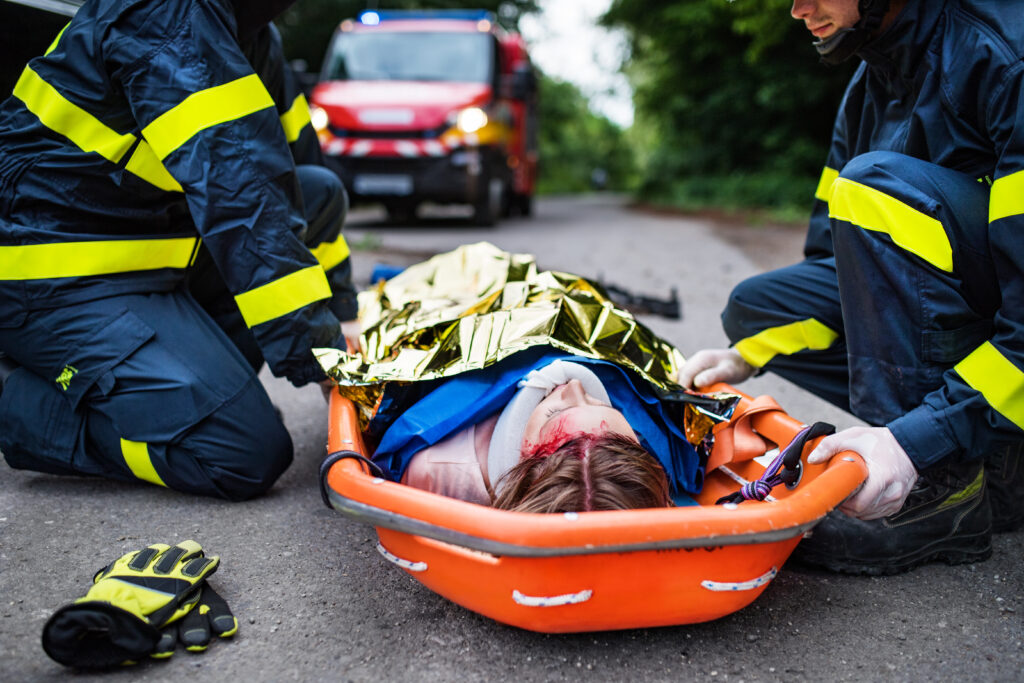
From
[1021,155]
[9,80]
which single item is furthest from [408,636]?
[9,80]

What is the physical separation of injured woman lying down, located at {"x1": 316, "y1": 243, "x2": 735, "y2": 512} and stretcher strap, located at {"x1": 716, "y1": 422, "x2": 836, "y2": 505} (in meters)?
0.20

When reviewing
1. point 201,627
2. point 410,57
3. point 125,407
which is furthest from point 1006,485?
point 410,57

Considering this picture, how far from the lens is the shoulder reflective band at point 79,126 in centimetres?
217

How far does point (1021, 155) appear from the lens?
168 centimetres

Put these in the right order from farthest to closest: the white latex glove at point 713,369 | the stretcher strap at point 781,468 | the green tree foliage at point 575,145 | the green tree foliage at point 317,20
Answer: the green tree foliage at point 575,145 → the green tree foliage at point 317,20 → the white latex glove at point 713,369 → the stretcher strap at point 781,468

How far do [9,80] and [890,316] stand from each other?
104 inches

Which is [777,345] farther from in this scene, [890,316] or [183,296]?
[183,296]

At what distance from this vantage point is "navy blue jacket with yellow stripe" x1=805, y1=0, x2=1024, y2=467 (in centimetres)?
167

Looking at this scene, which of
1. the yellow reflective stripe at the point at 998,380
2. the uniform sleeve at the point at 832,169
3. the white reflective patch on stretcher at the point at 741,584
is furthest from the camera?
the uniform sleeve at the point at 832,169

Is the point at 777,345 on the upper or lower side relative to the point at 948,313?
lower

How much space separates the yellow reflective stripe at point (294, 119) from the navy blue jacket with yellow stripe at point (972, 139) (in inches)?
76.6

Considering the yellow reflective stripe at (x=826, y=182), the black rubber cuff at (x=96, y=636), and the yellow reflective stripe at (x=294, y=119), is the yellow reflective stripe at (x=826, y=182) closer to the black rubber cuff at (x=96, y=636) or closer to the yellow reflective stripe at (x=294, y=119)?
the yellow reflective stripe at (x=294, y=119)

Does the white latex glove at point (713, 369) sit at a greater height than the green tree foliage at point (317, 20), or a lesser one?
greater

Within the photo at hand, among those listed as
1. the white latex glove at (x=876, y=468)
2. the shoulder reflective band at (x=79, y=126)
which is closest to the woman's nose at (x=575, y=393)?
the white latex glove at (x=876, y=468)
